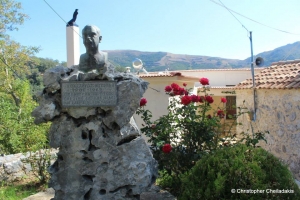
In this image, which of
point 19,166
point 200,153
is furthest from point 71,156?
point 19,166

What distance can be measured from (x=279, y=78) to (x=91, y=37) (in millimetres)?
6483

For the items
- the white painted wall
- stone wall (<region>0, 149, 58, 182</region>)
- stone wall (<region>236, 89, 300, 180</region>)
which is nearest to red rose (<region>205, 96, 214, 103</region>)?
stone wall (<region>236, 89, 300, 180</region>)

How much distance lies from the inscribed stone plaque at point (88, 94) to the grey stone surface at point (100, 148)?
7 centimetres

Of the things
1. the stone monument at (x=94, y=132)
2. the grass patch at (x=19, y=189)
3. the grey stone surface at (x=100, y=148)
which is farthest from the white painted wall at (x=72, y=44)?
the grey stone surface at (x=100, y=148)

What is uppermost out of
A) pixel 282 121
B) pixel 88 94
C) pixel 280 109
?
pixel 88 94

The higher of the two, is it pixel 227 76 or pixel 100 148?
pixel 227 76

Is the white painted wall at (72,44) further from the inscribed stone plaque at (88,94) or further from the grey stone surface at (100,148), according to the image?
the inscribed stone plaque at (88,94)

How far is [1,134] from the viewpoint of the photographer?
6988mm

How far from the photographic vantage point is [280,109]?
7.70 m

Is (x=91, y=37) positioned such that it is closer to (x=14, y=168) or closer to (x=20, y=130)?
(x=14, y=168)

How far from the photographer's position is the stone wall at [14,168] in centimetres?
603

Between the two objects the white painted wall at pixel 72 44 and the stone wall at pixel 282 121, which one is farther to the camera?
the white painted wall at pixel 72 44

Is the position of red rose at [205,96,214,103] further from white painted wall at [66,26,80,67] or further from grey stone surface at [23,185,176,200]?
white painted wall at [66,26,80,67]

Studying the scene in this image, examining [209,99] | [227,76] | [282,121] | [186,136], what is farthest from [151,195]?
[227,76]
